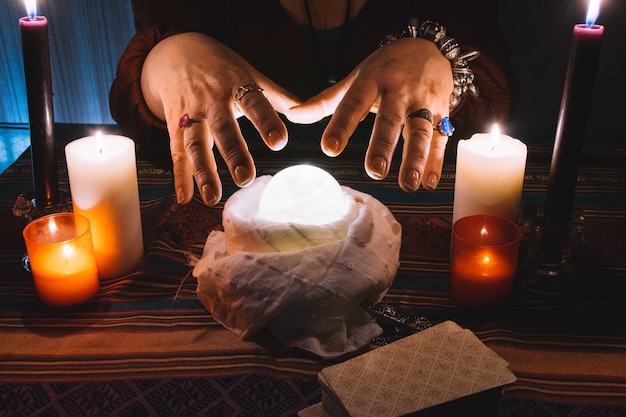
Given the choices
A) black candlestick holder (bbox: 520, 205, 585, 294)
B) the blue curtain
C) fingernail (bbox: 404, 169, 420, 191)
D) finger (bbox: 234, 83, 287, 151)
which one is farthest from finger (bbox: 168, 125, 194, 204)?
the blue curtain

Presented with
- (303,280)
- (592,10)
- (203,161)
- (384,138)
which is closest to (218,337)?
(303,280)

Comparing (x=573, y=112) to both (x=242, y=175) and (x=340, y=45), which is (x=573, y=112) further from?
(x=340, y=45)

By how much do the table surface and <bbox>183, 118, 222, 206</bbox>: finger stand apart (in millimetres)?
180

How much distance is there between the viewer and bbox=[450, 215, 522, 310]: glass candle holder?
868 mm

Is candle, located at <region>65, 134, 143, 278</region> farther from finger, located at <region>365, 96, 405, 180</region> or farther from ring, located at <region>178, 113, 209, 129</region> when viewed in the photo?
finger, located at <region>365, 96, 405, 180</region>

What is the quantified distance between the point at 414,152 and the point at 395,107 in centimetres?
8

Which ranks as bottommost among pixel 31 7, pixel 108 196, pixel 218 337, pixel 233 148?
pixel 218 337

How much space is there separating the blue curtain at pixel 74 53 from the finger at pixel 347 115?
1304 millimetres

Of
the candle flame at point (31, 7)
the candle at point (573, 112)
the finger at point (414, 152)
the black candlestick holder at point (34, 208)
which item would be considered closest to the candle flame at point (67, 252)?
the black candlestick holder at point (34, 208)

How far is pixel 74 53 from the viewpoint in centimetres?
200

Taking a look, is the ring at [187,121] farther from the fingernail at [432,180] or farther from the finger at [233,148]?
the fingernail at [432,180]

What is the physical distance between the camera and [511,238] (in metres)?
0.92

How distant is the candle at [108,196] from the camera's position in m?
0.93

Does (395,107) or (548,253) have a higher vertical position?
(395,107)
